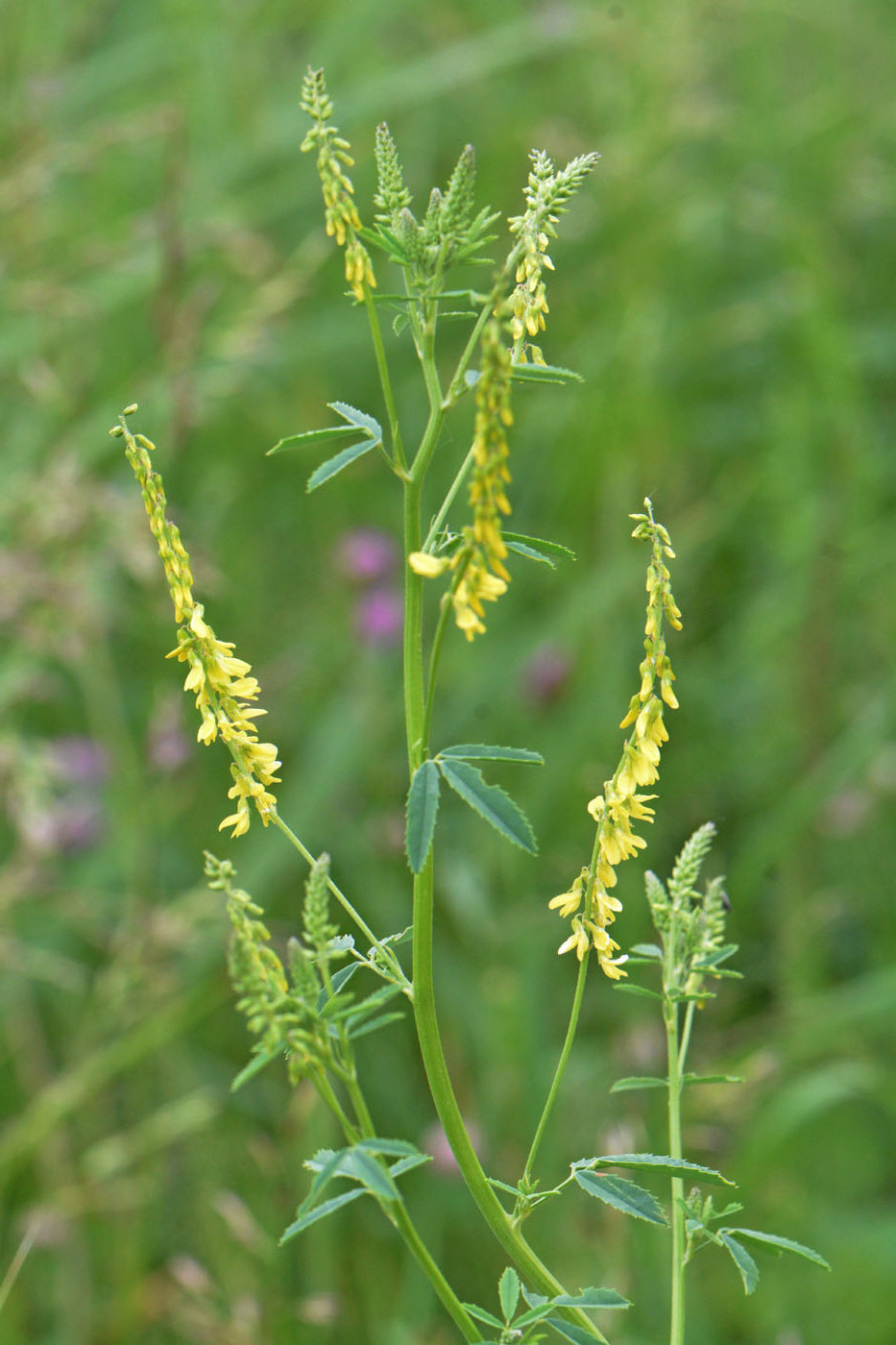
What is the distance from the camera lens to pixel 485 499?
59 centimetres

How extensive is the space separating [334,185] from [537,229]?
0.34 ft

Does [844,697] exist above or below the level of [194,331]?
below

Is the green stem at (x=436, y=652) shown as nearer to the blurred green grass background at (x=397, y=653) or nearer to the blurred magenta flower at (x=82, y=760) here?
the blurred green grass background at (x=397, y=653)

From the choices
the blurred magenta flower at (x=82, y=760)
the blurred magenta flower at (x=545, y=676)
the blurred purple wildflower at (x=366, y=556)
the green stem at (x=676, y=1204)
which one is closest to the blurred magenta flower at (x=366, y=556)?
the blurred purple wildflower at (x=366, y=556)

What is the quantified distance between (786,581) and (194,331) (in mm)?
1310

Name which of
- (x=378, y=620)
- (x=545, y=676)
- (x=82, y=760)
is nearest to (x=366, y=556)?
(x=378, y=620)

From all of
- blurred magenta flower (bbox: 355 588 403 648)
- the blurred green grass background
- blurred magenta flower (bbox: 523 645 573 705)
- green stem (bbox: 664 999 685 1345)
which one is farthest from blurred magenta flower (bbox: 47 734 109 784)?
green stem (bbox: 664 999 685 1345)

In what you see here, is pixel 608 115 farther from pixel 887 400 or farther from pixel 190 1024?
pixel 190 1024

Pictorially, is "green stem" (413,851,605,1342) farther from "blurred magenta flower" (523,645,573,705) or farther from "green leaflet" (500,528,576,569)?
"blurred magenta flower" (523,645,573,705)

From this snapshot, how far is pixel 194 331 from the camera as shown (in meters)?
2.29

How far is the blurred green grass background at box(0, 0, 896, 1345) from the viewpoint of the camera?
208cm

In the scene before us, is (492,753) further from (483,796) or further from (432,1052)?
(432,1052)

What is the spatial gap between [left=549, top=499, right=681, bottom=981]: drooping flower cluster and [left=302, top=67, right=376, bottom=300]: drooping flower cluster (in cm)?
19

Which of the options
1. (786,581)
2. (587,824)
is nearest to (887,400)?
(786,581)
